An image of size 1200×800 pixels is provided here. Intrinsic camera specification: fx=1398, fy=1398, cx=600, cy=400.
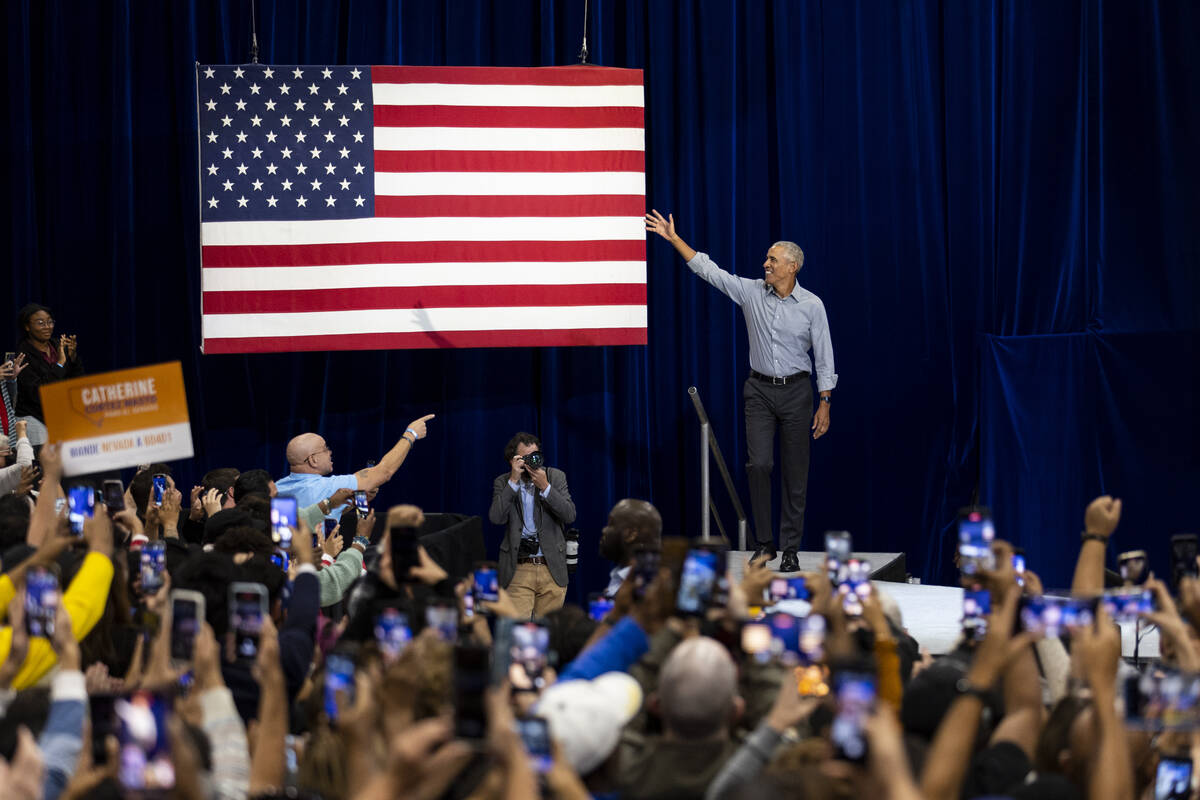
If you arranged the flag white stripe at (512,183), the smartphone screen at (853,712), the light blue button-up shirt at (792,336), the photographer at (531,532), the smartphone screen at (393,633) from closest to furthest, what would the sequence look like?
the smartphone screen at (853,712), the smartphone screen at (393,633), the light blue button-up shirt at (792,336), the photographer at (531,532), the flag white stripe at (512,183)

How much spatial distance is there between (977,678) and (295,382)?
24.0ft

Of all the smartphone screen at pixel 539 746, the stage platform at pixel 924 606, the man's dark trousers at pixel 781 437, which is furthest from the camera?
the man's dark trousers at pixel 781 437

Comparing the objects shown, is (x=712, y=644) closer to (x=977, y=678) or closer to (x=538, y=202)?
(x=977, y=678)

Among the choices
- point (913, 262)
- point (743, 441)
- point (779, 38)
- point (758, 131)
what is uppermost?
point (779, 38)

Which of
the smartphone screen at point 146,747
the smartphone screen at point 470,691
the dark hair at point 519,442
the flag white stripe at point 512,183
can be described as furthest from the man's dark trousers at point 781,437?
the smartphone screen at point 146,747

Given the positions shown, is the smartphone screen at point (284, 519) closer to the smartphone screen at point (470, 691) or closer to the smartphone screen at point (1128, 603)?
the smartphone screen at point (470, 691)

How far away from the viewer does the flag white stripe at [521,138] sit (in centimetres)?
842

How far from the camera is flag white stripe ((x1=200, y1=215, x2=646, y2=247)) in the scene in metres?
8.25

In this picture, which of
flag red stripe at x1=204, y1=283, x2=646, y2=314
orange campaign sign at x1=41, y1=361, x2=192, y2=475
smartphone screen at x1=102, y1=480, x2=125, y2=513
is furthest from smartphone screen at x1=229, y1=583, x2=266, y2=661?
flag red stripe at x1=204, y1=283, x2=646, y2=314

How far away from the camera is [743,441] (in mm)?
9078

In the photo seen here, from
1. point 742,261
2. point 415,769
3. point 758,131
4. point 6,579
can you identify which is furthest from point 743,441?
point 415,769

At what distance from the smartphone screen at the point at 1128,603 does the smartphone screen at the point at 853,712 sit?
3.58 feet

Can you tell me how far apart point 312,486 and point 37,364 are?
2.57 meters

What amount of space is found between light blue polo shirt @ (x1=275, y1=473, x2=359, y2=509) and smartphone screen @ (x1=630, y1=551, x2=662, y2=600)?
2.92 m
